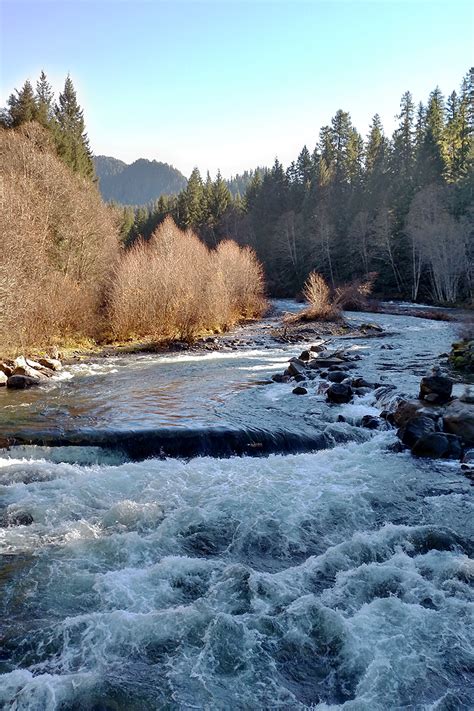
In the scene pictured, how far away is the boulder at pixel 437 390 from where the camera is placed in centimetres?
1165

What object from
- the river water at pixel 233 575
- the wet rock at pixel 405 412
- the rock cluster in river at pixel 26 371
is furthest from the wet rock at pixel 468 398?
the rock cluster in river at pixel 26 371

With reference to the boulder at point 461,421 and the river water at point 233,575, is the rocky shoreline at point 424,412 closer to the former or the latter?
the boulder at point 461,421

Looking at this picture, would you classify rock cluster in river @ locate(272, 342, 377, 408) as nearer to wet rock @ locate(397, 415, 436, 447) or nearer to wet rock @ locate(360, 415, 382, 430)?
wet rock @ locate(360, 415, 382, 430)

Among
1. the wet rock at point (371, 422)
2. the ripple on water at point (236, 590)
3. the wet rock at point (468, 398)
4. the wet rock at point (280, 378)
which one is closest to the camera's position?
the ripple on water at point (236, 590)

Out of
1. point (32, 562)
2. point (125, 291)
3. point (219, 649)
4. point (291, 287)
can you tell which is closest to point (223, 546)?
point (219, 649)

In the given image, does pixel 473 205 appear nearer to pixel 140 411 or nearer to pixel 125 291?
pixel 125 291

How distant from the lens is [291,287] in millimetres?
62125

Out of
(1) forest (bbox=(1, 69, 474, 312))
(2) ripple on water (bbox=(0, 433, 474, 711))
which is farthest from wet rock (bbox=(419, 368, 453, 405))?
(1) forest (bbox=(1, 69, 474, 312))

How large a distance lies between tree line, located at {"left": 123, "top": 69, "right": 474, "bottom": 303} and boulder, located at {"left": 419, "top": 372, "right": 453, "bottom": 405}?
32.1 m

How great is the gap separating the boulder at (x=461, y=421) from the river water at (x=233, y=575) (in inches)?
43.0

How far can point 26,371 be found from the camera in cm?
1612

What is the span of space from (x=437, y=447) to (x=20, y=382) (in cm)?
1181

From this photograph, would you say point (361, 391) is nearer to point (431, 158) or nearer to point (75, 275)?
point (75, 275)

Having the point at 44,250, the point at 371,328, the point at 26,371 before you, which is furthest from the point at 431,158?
the point at 26,371
